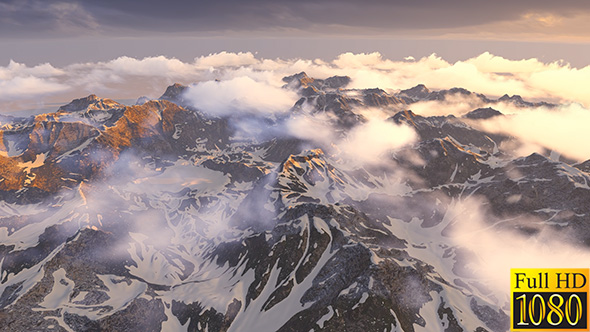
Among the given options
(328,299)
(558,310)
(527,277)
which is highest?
(527,277)

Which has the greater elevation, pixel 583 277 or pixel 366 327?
pixel 583 277

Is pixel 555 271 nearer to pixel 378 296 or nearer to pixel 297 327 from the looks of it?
pixel 378 296

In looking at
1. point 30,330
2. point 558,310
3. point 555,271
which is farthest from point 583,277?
point 30,330

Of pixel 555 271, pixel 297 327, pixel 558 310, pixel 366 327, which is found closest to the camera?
pixel 558 310

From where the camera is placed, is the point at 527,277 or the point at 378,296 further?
the point at 378,296

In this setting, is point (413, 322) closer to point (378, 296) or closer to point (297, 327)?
point (378, 296)

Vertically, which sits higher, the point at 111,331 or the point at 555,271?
the point at 555,271

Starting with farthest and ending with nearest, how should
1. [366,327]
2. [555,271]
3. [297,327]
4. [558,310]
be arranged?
1. [297,327]
2. [366,327]
3. [555,271]
4. [558,310]

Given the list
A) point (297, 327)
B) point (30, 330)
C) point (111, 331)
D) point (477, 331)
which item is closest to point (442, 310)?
point (477, 331)

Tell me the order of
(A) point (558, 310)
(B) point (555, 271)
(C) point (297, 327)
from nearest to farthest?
(A) point (558, 310) < (B) point (555, 271) < (C) point (297, 327)
